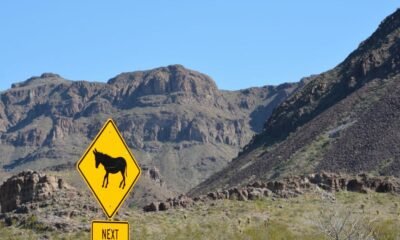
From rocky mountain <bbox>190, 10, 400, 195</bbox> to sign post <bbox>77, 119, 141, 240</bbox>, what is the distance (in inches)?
2699

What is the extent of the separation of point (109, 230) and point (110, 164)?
2.80 feet

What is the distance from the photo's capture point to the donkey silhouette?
1043 cm

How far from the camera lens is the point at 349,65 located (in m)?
120

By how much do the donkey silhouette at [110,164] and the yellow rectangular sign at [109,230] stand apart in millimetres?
582

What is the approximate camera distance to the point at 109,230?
10.3 m

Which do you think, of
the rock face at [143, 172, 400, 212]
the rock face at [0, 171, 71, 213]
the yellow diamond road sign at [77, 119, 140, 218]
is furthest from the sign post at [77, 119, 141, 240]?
the rock face at [0, 171, 71, 213]

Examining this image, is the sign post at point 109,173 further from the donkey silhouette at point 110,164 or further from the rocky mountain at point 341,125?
the rocky mountain at point 341,125

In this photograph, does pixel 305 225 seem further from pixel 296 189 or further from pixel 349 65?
pixel 349 65

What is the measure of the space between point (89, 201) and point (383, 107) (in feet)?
159

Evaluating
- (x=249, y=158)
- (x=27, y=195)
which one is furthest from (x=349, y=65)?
(x=27, y=195)

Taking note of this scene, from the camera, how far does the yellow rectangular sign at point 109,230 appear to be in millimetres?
10164

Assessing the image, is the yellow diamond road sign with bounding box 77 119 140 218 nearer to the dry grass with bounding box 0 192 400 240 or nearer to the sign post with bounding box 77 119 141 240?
the sign post with bounding box 77 119 141 240

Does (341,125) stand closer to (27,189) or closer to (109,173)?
(27,189)

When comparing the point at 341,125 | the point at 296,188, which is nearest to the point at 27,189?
the point at 296,188
